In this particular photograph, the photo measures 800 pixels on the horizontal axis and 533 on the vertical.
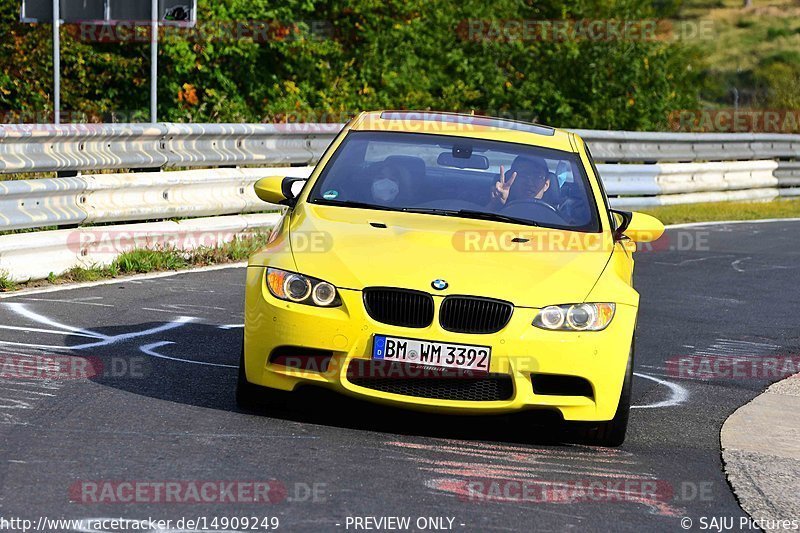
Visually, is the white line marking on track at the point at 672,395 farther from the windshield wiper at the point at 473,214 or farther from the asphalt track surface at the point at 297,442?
the windshield wiper at the point at 473,214

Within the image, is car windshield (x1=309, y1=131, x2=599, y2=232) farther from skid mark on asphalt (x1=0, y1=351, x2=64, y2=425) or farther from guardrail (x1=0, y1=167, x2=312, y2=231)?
guardrail (x1=0, y1=167, x2=312, y2=231)

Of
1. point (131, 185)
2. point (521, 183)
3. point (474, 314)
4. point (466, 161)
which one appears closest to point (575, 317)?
point (474, 314)

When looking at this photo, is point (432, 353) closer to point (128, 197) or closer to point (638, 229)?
point (638, 229)

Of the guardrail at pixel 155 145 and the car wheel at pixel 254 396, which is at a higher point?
the guardrail at pixel 155 145

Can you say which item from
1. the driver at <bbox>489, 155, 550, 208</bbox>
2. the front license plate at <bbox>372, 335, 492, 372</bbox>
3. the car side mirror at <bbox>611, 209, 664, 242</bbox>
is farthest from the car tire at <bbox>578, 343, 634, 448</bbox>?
the driver at <bbox>489, 155, 550, 208</bbox>

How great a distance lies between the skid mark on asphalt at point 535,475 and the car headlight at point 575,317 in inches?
23.0

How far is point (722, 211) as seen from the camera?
71.2 ft

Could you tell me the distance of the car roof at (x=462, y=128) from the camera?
327 inches

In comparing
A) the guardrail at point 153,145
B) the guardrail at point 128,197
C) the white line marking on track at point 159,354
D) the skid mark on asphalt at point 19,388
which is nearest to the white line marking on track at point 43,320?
the white line marking on track at point 159,354

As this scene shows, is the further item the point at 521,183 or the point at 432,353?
the point at 521,183

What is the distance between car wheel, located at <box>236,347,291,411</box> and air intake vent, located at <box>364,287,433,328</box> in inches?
24.8

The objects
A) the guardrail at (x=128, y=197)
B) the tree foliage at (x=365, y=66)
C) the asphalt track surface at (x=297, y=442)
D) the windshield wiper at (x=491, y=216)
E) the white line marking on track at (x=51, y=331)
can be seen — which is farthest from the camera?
the tree foliage at (x=365, y=66)

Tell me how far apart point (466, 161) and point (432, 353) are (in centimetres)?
194

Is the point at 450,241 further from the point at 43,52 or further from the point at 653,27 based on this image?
the point at 653,27
